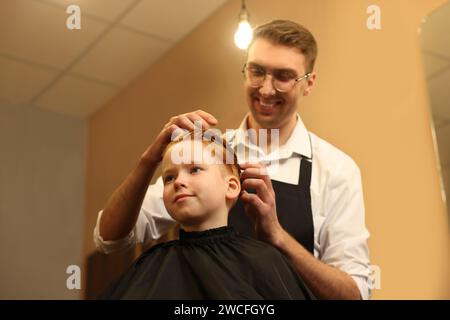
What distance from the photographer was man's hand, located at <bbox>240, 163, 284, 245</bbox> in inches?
64.4

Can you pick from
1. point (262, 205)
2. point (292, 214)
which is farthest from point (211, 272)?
point (292, 214)

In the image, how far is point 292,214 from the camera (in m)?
1.98

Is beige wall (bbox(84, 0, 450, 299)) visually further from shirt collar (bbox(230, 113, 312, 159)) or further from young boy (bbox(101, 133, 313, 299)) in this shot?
young boy (bbox(101, 133, 313, 299))

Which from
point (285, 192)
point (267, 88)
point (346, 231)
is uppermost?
point (267, 88)

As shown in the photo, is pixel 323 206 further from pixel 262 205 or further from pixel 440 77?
pixel 440 77

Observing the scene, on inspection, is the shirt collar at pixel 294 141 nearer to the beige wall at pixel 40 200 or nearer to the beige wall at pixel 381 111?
the beige wall at pixel 381 111

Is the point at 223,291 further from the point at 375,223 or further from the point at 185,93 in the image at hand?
the point at 185,93

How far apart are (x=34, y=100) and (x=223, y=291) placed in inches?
137

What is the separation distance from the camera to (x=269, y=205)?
164 centimetres

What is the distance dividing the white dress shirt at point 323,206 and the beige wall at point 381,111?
1.69ft

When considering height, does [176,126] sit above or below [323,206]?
above

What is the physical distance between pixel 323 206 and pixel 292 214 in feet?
0.37

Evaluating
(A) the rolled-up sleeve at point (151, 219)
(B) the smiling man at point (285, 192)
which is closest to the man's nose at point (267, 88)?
(B) the smiling man at point (285, 192)

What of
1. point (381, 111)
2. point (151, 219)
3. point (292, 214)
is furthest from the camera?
point (381, 111)
